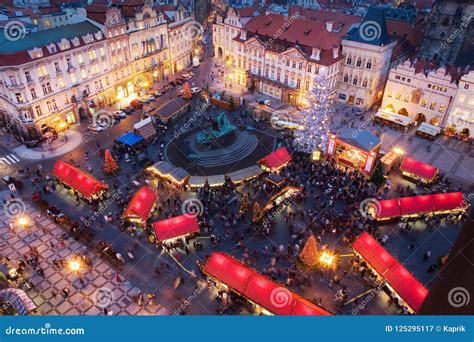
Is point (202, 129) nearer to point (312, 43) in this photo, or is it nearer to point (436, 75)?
point (312, 43)

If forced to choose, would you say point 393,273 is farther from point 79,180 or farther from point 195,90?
point 195,90

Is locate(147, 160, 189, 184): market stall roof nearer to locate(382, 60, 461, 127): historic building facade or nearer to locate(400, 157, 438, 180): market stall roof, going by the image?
locate(400, 157, 438, 180): market stall roof

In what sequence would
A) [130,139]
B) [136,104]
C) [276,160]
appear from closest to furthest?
[276,160], [130,139], [136,104]

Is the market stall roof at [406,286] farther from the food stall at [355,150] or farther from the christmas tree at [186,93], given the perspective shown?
the christmas tree at [186,93]

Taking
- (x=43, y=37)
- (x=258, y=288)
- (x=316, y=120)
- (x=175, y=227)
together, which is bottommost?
(x=175, y=227)

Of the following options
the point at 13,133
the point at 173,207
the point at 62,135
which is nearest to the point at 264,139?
the point at 173,207

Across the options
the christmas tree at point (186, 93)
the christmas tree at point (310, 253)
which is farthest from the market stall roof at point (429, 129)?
the christmas tree at point (186, 93)

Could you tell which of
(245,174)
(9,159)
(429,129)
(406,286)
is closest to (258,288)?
(406,286)
